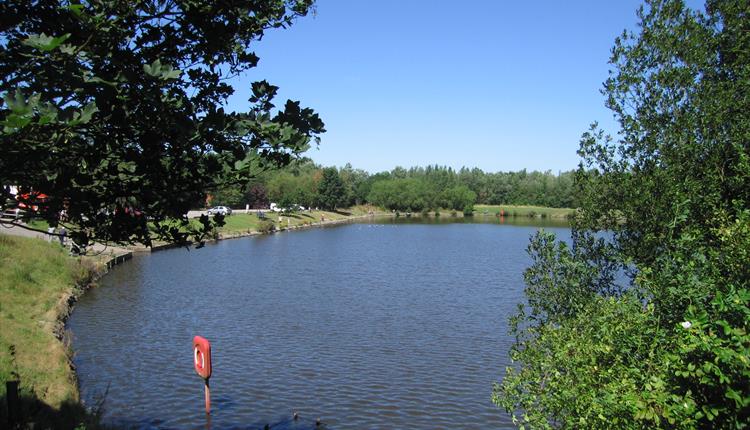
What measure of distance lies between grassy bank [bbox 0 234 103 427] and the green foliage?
35.4 ft

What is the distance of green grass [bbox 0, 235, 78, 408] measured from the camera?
55.6ft

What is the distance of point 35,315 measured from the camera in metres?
24.6

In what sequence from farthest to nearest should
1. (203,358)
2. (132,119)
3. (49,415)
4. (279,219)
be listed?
(279,219), (203,358), (49,415), (132,119)

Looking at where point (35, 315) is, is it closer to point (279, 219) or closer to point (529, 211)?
point (279, 219)

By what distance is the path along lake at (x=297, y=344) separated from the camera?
2039 centimetres

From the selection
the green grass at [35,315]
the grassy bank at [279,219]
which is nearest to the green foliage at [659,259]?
the green grass at [35,315]

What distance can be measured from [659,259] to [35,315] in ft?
75.6

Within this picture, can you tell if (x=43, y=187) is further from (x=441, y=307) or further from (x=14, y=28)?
(x=441, y=307)

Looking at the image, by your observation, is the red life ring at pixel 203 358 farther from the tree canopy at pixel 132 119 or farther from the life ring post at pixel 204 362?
the tree canopy at pixel 132 119

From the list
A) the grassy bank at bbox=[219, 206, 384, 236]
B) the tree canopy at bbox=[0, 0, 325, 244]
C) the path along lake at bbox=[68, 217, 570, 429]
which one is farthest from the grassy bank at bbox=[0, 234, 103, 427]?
the grassy bank at bbox=[219, 206, 384, 236]

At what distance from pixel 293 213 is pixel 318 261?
70927 mm

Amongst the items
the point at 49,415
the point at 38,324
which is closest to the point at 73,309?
the point at 38,324

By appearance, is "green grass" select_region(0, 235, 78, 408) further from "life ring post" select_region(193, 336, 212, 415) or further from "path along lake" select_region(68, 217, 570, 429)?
"life ring post" select_region(193, 336, 212, 415)

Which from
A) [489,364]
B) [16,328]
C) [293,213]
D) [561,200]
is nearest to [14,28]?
[16,328]
